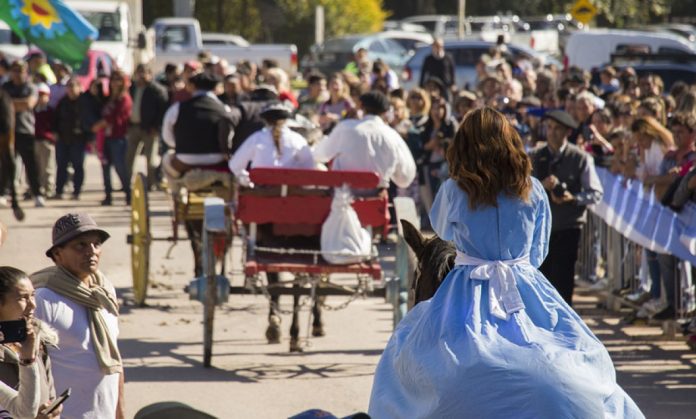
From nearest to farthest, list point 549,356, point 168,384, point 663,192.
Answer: point 549,356, point 168,384, point 663,192

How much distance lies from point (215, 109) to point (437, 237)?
725 centimetres

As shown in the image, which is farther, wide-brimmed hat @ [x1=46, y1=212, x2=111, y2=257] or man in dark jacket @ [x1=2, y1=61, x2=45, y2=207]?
man in dark jacket @ [x1=2, y1=61, x2=45, y2=207]

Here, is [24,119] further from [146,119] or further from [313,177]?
[313,177]

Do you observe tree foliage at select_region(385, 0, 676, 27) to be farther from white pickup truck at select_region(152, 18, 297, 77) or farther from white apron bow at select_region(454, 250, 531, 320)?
white apron bow at select_region(454, 250, 531, 320)

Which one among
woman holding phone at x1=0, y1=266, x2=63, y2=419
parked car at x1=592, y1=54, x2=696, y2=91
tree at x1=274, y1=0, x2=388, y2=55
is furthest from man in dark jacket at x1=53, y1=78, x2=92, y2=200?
tree at x1=274, y1=0, x2=388, y2=55

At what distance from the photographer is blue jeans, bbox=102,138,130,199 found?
2089cm

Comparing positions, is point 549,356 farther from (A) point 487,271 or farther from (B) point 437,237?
(B) point 437,237

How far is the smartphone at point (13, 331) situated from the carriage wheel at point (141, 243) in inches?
300

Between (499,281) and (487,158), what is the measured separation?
49 cm

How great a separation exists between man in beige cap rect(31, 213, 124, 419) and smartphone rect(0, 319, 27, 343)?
98 cm

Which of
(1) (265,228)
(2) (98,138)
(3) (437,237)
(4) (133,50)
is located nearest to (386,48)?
(4) (133,50)

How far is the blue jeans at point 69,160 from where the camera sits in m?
21.3

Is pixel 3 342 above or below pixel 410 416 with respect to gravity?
above

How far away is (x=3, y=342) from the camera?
Result: 15.8 feet
